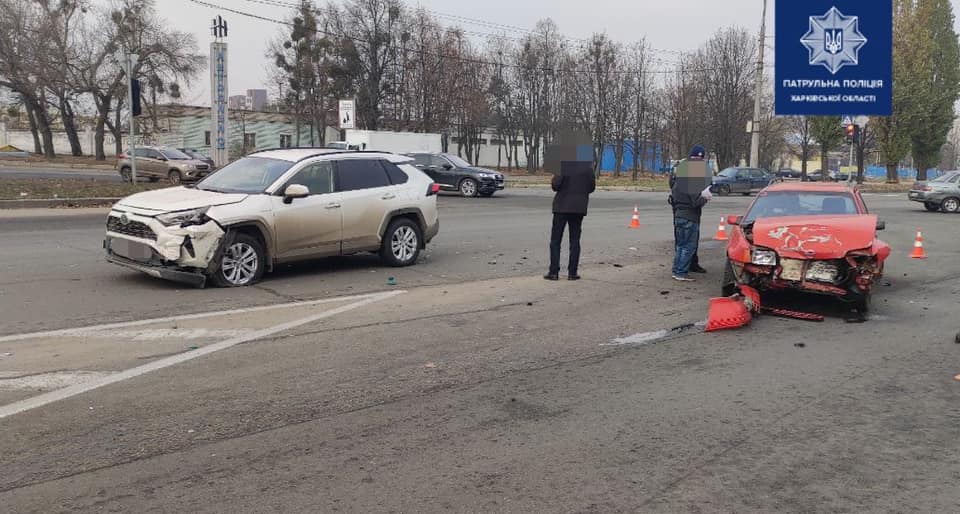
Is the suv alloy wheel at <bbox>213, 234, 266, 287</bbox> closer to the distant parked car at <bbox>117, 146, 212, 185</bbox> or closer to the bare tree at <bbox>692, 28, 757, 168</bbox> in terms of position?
the distant parked car at <bbox>117, 146, 212, 185</bbox>

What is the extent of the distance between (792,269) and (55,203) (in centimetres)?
1825

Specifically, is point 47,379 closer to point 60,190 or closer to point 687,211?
point 687,211

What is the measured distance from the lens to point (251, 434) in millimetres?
4484

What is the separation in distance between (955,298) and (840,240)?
2955 millimetres

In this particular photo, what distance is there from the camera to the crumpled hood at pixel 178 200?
29.1 ft

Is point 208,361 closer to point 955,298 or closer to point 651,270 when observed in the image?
point 651,270

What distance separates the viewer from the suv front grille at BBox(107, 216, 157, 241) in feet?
28.8

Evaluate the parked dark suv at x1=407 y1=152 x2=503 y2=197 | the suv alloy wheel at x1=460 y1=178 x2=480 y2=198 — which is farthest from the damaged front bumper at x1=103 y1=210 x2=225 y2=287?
the suv alloy wheel at x1=460 y1=178 x2=480 y2=198

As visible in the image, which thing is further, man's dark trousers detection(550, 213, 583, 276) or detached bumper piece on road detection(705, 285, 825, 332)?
man's dark trousers detection(550, 213, 583, 276)

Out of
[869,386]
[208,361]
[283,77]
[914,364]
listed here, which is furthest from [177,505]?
[283,77]

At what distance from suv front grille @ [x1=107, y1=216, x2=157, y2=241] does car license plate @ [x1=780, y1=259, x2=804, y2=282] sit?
278 inches

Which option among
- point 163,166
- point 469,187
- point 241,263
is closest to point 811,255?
point 241,263

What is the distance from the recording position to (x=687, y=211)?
409 inches

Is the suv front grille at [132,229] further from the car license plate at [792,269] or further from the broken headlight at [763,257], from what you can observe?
the car license plate at [792,269]
